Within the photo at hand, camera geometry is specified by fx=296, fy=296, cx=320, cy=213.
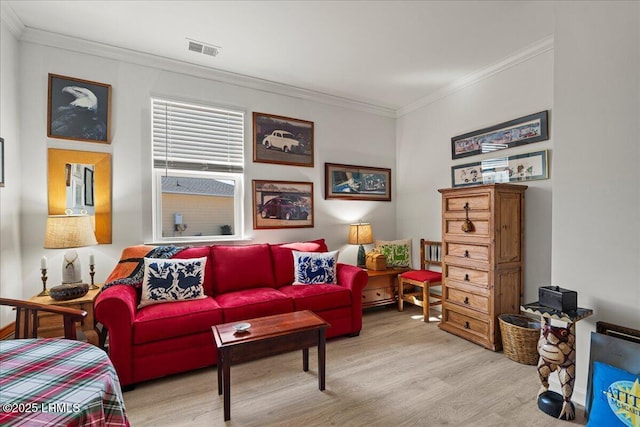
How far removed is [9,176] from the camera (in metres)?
2.44

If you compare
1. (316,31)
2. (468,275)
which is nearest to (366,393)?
(468,275)

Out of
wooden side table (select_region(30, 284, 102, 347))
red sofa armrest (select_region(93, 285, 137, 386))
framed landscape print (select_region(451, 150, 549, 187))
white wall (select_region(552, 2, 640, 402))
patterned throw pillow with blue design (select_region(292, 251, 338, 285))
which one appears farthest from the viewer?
patterned throw pillow with blue design (select_region(292, 251, 338, 285))

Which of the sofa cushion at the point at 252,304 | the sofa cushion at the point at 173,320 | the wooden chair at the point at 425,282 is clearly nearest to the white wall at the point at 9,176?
the sofa cushion at the point at 173,320

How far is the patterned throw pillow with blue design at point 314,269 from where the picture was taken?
3.22 m

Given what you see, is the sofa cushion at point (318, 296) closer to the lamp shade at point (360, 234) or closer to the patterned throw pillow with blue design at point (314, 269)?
the patterned throw pillow with blue design at point (314, 269)

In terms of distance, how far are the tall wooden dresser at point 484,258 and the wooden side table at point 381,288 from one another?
84cm


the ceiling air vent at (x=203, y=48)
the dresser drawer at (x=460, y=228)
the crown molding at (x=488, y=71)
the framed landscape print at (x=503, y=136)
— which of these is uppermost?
the ceiling air vent at (x=203, y=48)

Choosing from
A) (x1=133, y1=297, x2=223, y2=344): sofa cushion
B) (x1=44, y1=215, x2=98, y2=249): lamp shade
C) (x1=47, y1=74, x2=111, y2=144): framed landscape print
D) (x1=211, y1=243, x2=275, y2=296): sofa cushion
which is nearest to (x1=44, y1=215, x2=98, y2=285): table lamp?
(x1=44, y1=215, x2=98, y2=249): lamp shade

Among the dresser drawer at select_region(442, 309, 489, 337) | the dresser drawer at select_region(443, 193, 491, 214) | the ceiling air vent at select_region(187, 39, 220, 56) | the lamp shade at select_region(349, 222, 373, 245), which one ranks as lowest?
the dresser drawer at select_region(442, 309, 489, 337)

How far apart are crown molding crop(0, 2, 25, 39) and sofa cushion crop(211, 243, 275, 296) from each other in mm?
2466

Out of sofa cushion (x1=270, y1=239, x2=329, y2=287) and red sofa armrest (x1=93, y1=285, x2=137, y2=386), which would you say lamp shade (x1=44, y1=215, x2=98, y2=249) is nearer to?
red sofa armrest (x1=93, y1=285, x2=137, y2=386)

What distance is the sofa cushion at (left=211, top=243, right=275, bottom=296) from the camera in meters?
3.01

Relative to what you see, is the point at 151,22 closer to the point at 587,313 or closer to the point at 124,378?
the point at 124,378

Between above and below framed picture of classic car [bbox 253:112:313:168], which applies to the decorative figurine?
below
